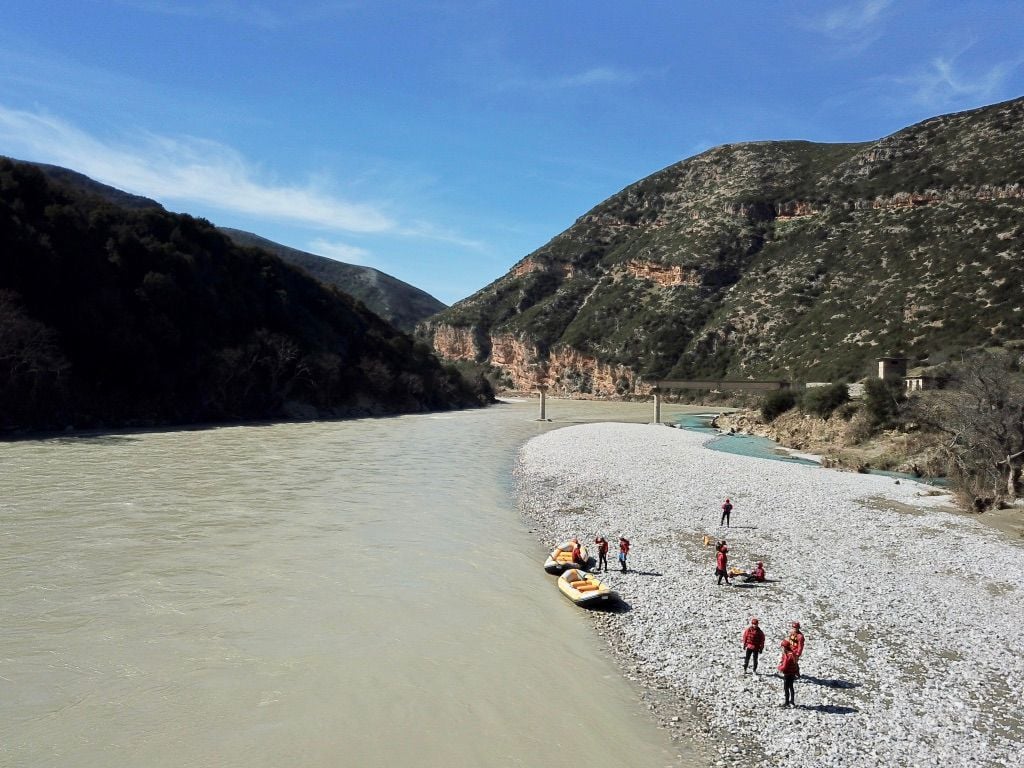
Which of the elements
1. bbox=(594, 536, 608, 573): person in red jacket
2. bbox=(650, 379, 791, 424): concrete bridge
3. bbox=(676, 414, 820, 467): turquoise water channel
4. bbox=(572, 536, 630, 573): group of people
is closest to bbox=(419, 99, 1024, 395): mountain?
bbox=(650, 379, 791, 424): concrete bridge

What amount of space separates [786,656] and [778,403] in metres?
49.3

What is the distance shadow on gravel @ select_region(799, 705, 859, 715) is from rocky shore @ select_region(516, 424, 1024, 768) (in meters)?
0.03

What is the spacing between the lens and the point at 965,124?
86.4m

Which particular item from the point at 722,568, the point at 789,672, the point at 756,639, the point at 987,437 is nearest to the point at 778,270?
the point at 987,437

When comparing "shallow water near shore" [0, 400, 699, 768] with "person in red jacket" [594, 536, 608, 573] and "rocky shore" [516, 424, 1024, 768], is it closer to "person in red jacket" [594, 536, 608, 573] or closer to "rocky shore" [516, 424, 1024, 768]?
"rocky shore" [516, 424, 1024, 768]

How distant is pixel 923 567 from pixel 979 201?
76302 millimetres

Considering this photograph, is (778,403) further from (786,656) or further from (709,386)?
(786,656)

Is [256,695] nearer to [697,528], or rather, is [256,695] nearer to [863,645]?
[863,645]

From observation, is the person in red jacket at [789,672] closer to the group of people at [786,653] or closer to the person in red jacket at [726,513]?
the group of people at [786,653]

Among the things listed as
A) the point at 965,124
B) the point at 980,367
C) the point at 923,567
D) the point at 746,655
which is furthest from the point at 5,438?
the point at 965,124

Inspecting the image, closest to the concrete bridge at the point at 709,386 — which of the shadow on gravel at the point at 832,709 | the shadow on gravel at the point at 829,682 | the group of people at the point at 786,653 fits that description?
the shadow on gravel at the point at 829,682

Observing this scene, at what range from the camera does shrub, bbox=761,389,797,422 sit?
177 ft

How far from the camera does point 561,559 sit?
51.9 ft

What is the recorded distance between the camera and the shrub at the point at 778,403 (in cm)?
5406
